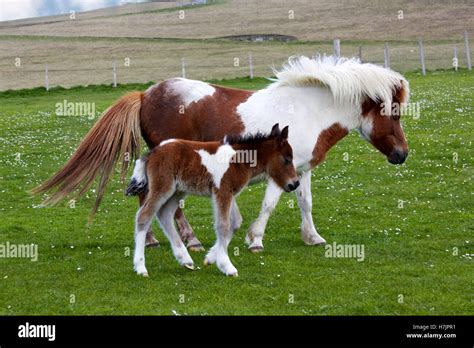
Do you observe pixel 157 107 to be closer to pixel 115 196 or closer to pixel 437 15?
pixel 115 196

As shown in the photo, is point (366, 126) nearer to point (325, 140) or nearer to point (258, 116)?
point (325, 140)

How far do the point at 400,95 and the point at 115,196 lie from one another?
23.5 feet

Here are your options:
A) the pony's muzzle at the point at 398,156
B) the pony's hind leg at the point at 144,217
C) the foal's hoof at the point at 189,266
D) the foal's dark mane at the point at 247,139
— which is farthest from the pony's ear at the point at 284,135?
the pony's muzzle at the point at 398,156

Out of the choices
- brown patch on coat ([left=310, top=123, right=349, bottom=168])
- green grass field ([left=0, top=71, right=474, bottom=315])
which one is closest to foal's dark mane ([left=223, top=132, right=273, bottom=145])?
brown patch on coat ([left=310, top=123, right=349, bottom=168])

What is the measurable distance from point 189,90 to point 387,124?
3088 millimetres

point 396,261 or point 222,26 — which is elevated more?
point 222,26

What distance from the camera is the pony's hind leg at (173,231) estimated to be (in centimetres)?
990

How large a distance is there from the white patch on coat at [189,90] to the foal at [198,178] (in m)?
1.74

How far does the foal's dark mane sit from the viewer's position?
9.87m

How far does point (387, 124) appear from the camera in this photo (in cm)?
1161

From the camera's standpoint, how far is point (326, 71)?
1135 cm

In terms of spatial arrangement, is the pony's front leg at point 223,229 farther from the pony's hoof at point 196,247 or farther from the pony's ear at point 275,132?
→ the pony's hoof at point 196,247

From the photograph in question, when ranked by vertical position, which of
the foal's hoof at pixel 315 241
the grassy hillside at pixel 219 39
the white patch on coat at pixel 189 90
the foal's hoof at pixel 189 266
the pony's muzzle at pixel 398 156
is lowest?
the foal's hoof at pixel 315 241

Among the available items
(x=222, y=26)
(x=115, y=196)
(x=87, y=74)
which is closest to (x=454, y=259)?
(x=115, y=196)
